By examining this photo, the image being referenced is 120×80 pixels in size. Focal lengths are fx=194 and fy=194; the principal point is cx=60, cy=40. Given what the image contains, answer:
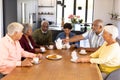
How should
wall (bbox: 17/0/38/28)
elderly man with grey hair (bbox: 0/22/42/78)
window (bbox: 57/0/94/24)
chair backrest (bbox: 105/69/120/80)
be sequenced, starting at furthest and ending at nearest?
window (bbox: 57/0/94/24) → wall (bbox: 17/0/38/28) → elderly man with grey hair (bbox: 0/22/42/78) → chair backrest (bbox: 105/69/120/80)

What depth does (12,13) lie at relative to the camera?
5.23 m

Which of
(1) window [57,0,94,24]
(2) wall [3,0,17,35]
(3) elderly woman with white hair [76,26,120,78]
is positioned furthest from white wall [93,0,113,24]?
(3) elderly woman with white hair [76,26,120,78]

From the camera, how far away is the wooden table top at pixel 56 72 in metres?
1.92

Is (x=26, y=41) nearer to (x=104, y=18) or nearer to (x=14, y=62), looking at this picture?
(x=14, y=62)

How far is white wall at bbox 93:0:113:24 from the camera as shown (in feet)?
26.1

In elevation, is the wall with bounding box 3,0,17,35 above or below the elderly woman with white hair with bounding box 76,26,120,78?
above

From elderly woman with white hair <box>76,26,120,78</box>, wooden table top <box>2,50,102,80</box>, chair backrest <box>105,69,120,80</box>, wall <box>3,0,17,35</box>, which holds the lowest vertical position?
chair backrest <box>105,69,120,80</box>

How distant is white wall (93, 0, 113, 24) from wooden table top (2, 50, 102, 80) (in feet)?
19.5

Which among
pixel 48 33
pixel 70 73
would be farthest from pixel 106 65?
pixel 48 33

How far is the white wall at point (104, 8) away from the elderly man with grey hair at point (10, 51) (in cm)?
601

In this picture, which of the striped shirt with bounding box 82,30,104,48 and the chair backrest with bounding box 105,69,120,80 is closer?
the chair backrest with bounding box 105,69,120,80

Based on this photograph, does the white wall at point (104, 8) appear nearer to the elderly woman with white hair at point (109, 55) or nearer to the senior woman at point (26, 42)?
the senior woman at point (26, 42)

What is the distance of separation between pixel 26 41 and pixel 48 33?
3.68ft

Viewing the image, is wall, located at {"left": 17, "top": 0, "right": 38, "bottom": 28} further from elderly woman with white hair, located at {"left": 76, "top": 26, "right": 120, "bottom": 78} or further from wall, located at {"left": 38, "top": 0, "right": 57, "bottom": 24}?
elderly woman with white hair, located at {"left": 76, "top": 26, "right": 120, "bottom": 78}
